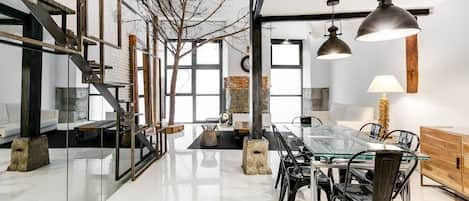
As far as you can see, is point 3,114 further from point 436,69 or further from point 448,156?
point 436,69

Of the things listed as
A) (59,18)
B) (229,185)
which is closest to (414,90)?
(229,185)

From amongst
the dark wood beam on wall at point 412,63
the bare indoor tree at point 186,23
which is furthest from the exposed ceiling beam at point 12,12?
the dark wood beam on wall at point 412,63

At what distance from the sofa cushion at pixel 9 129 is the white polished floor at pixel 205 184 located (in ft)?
5.00

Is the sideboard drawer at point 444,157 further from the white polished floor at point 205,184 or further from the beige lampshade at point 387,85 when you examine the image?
the beige lampshade at point 387,85

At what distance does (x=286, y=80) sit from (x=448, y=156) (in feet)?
24.4

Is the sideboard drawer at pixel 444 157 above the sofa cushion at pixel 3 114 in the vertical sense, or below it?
below

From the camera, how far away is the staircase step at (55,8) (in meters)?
2.30

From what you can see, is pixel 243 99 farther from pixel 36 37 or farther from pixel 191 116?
pixel 36 37

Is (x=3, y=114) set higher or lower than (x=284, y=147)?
higher

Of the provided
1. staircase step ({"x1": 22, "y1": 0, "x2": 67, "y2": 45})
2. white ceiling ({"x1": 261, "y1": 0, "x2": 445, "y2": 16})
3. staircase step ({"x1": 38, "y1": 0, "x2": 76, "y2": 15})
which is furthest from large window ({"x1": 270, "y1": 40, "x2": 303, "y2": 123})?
staircase step ({"x1": 22, "y1": 0, "x2": 67, "y2": 45})

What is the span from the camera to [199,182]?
12.5ft

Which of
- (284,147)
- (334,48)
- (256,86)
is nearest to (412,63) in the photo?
(334,48)

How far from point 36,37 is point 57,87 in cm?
46

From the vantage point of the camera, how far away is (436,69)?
415 centimetres
